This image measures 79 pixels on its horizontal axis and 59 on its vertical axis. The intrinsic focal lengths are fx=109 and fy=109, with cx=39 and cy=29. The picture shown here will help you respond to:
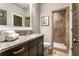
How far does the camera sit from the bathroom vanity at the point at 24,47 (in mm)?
1066

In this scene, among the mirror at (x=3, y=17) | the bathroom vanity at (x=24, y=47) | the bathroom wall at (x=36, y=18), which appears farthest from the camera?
the bathroom wall at (x=36, y=18)

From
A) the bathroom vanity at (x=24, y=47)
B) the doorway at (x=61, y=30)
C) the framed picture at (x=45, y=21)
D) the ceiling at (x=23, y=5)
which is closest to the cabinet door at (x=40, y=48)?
the bathroom vanity at (x=24, y=47)

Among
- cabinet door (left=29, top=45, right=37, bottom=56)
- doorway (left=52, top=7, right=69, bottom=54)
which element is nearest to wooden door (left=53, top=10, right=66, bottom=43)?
doorway (left=52, top=7, right=69, bottom=54)

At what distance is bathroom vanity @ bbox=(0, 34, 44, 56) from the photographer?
107cm

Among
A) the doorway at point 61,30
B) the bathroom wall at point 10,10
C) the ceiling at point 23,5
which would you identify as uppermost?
the ceiling at point 23,5

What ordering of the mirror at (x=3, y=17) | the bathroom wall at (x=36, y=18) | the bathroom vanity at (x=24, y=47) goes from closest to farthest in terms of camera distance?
the bathroom vanity at (x=24, y=47), the mirror at (x=3, y=17), the bathroom wall at (x=36, y=18)

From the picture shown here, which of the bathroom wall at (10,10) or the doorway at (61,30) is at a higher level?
the bathroom wall at (10,10)

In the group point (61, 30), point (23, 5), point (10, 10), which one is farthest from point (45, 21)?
point (10, 10)

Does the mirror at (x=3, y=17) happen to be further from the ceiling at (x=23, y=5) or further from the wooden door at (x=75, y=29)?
the wooden door at (x=75, y=29)

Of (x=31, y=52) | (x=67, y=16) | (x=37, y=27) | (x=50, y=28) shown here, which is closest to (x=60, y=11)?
(x=67, y=16)

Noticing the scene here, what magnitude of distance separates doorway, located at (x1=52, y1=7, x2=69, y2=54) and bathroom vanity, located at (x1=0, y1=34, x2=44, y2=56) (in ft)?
0.67

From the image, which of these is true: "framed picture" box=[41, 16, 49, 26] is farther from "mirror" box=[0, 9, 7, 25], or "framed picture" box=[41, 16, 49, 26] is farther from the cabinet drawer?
"mirror" box=[0, 9, 7, 25]

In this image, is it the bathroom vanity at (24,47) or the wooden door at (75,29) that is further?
the wooden door at (75,29)

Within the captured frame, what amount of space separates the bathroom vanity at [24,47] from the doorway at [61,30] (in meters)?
0.20
